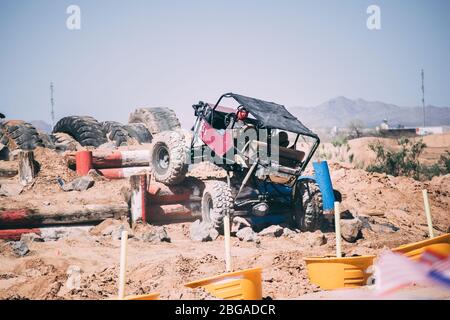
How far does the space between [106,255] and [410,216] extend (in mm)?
7919

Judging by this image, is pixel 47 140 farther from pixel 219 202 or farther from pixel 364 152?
pixel 364 152

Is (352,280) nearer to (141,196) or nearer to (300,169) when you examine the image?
(300,169)

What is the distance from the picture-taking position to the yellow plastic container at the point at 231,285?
4.79 m

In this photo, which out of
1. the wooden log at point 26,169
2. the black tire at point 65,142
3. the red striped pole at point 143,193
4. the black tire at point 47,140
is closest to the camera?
the red striped pole at point 143,193

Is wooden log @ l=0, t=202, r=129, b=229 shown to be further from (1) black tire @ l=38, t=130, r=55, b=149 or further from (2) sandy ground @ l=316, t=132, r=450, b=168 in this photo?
(2) sandy ground @ l=316, t=132, r=450, b=168

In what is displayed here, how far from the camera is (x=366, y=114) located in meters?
177

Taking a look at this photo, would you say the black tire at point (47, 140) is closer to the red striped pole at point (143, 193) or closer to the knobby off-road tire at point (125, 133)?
the knobby off-road tire at point (125, 133)

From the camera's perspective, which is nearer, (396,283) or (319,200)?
(396,283)

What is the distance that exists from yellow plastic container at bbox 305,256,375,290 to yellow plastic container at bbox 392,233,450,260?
51cm

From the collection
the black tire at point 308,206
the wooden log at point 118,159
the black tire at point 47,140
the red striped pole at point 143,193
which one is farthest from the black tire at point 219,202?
the black tire at point 47,140

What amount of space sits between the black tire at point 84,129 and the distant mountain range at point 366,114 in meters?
132

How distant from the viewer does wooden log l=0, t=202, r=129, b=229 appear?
9.36 meters

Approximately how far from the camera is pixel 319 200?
423 inches
